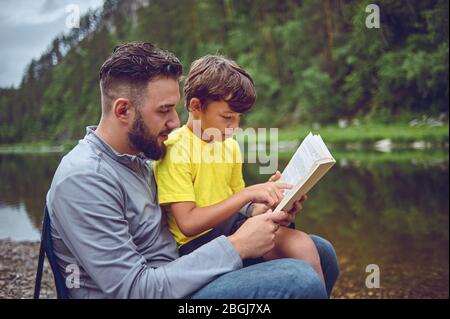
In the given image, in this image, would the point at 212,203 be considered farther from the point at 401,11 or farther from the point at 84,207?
the point at 401,11

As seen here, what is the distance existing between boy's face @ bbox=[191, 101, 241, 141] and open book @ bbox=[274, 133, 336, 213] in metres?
0.40

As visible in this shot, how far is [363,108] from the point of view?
21250 mm

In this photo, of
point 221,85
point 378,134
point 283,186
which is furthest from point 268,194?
point 378,134

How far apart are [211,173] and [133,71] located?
0.56 meters

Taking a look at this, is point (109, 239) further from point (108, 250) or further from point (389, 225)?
point (389, 225)

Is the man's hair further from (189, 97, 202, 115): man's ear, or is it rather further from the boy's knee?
the boy's knee

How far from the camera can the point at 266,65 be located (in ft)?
89.2

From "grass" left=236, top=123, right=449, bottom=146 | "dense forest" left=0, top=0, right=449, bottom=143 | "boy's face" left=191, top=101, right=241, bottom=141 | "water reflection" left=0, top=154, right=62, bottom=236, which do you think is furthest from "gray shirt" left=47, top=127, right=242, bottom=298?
"grass" left=236, top=123, right=449, bottom=146

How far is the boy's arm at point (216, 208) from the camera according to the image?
66.6 inches

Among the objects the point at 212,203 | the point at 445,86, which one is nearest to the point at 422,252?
the point at 212,203

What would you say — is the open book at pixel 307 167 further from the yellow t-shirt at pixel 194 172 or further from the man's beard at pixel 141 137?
the man's beard at pixel 141 137

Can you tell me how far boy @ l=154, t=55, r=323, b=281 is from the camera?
1.70m

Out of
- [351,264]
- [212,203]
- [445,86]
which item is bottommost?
[351,264]

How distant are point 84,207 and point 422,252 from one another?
176 inches
